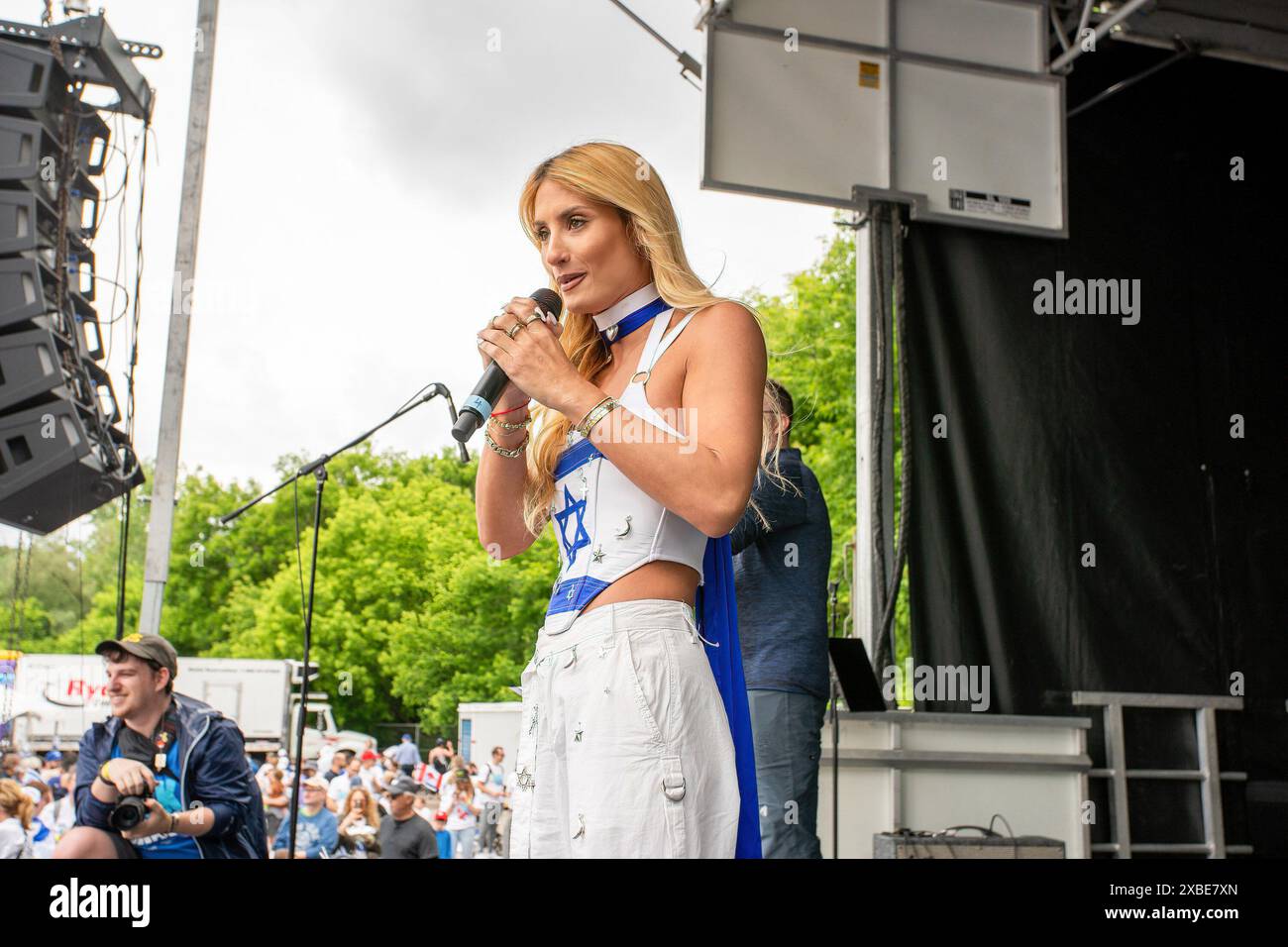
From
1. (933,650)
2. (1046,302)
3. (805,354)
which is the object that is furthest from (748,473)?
(805,354)

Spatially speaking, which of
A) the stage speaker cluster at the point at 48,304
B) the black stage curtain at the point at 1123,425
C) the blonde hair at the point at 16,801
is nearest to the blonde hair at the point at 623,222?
the stage speaker cluster at the point at 48,304

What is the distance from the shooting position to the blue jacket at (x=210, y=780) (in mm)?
2918

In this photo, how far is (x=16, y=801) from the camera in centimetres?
567

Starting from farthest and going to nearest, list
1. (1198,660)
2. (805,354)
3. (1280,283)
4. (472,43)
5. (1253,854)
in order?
1. (805,354)
2. (472,43)
3. (1280,283)
4. (1198,660)
5. (1253,854)

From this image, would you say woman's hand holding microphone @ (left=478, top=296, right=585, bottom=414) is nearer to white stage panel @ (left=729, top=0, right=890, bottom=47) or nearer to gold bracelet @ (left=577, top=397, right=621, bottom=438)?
gold bracelet @ (left=577, top=397, right=621, bottom=438)

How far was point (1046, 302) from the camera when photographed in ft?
19.1

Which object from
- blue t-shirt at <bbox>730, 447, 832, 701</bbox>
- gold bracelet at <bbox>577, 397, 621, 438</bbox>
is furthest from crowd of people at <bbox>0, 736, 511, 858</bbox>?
gold bracelet at <bbox>577, 397, 621, 438</bbox>

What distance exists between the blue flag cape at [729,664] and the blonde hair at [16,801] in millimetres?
5582

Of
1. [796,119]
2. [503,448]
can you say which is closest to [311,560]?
[796,119]

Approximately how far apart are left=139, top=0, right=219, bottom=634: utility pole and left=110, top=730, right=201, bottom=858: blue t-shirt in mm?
1840

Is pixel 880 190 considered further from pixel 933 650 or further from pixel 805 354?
pixel 805 354

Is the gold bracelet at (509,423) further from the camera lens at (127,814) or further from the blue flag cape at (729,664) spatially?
the camera lens at (127,814)

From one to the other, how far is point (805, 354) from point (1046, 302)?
12.4m

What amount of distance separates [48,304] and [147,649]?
1.87m
